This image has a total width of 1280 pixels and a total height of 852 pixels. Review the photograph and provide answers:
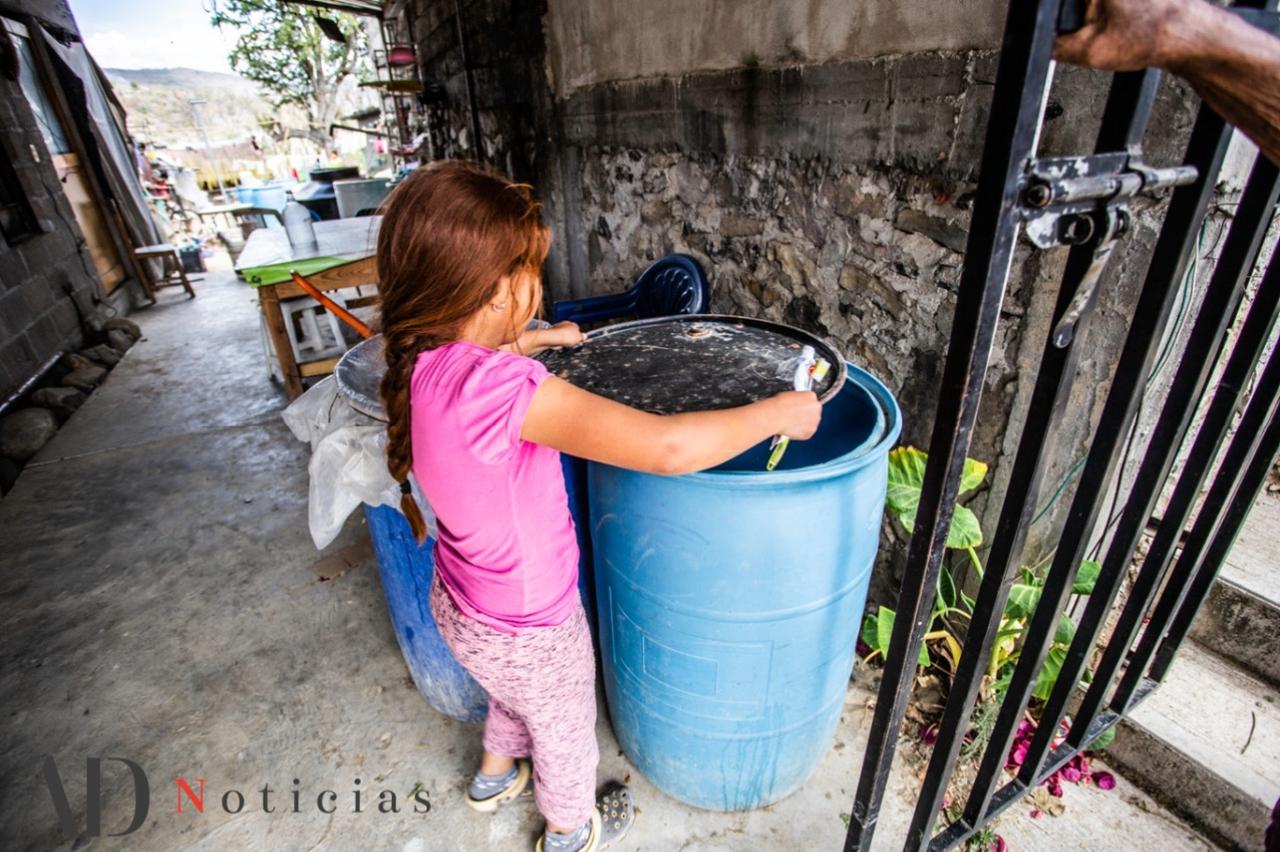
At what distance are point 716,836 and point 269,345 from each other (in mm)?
4802

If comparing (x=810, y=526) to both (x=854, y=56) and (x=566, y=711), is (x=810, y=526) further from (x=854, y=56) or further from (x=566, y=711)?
(x=854, y=56)

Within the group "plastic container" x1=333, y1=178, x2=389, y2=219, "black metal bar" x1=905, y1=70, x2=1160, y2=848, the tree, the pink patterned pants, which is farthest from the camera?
the tree

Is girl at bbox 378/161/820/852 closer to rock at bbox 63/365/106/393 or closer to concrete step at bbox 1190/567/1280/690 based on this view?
concrete step at bbox 1190/567/1280/690

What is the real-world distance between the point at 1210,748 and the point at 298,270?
431 cm

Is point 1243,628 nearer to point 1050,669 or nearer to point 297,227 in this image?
point 1050,669

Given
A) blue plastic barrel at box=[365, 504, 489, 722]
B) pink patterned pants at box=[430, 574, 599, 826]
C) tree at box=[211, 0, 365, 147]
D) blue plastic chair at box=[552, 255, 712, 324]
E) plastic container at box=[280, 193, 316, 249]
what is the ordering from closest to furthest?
pink patterned pants at box=[430, 574, 599, 826]
blue plastic barrel at box=[365, 504, 489, 722]
blue plastic chair at box=[552, 255, 712, 324]
plastic container at box=[280, 193, 316, 249]
tree at box=[211, 0, 365, 147]

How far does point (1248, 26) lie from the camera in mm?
577

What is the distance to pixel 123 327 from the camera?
5.89 m

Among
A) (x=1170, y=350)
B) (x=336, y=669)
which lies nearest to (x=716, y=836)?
(x=336, y=669)

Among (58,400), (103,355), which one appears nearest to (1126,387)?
(58,400)

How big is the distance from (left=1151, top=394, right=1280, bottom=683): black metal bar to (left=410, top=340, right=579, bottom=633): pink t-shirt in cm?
127

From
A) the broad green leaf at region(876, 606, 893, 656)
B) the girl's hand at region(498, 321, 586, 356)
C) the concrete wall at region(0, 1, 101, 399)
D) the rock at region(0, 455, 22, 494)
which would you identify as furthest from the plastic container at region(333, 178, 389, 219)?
the broad green leaf at region(876, 606, 893, 656)

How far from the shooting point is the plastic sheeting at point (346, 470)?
1.53m

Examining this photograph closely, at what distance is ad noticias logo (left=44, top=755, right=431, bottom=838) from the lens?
173cm
